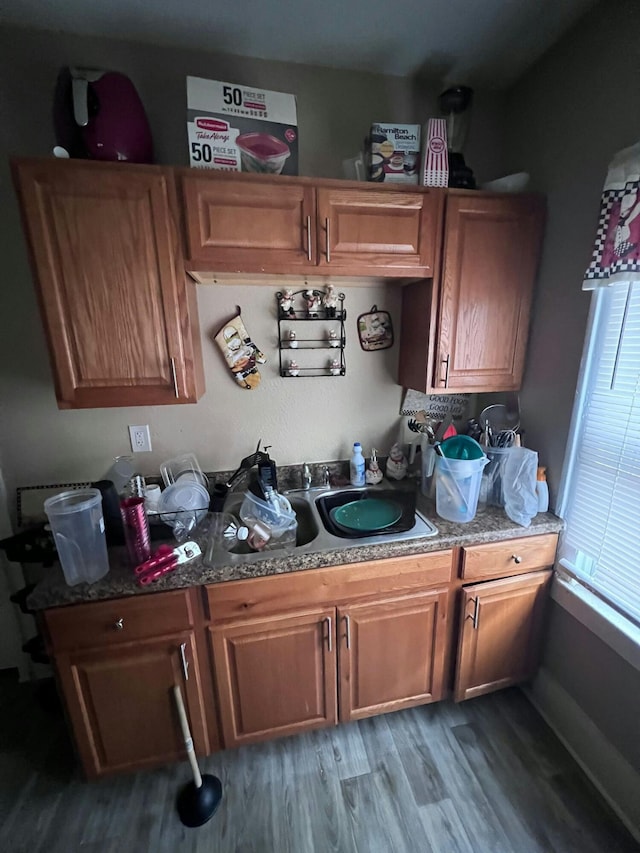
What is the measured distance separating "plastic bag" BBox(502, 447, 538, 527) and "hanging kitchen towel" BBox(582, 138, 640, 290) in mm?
649

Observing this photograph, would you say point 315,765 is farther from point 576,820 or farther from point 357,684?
point 576,820

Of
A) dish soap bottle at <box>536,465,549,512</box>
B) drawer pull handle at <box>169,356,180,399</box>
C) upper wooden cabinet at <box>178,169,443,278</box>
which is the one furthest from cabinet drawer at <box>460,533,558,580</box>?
drawer pull handle at <box>169,356,180,399</box>

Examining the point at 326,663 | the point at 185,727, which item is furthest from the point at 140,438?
the point at 326,663

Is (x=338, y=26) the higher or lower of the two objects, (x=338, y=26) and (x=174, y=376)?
the higher

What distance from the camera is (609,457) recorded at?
1.25 meters

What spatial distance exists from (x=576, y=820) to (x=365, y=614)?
94 cm

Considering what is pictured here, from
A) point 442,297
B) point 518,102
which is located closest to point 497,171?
point 518,102

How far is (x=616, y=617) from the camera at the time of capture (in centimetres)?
125

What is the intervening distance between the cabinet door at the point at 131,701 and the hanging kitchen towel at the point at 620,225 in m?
1.76

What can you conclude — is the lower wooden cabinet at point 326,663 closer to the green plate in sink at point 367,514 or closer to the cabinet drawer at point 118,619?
the cabinet drawer at point 118,619

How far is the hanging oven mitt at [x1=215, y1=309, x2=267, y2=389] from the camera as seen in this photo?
1.54 m

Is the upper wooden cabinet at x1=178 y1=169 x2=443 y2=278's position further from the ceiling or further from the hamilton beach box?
the ceiling

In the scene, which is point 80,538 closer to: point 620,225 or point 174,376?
point 174,376

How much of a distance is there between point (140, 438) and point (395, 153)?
1511 mm
